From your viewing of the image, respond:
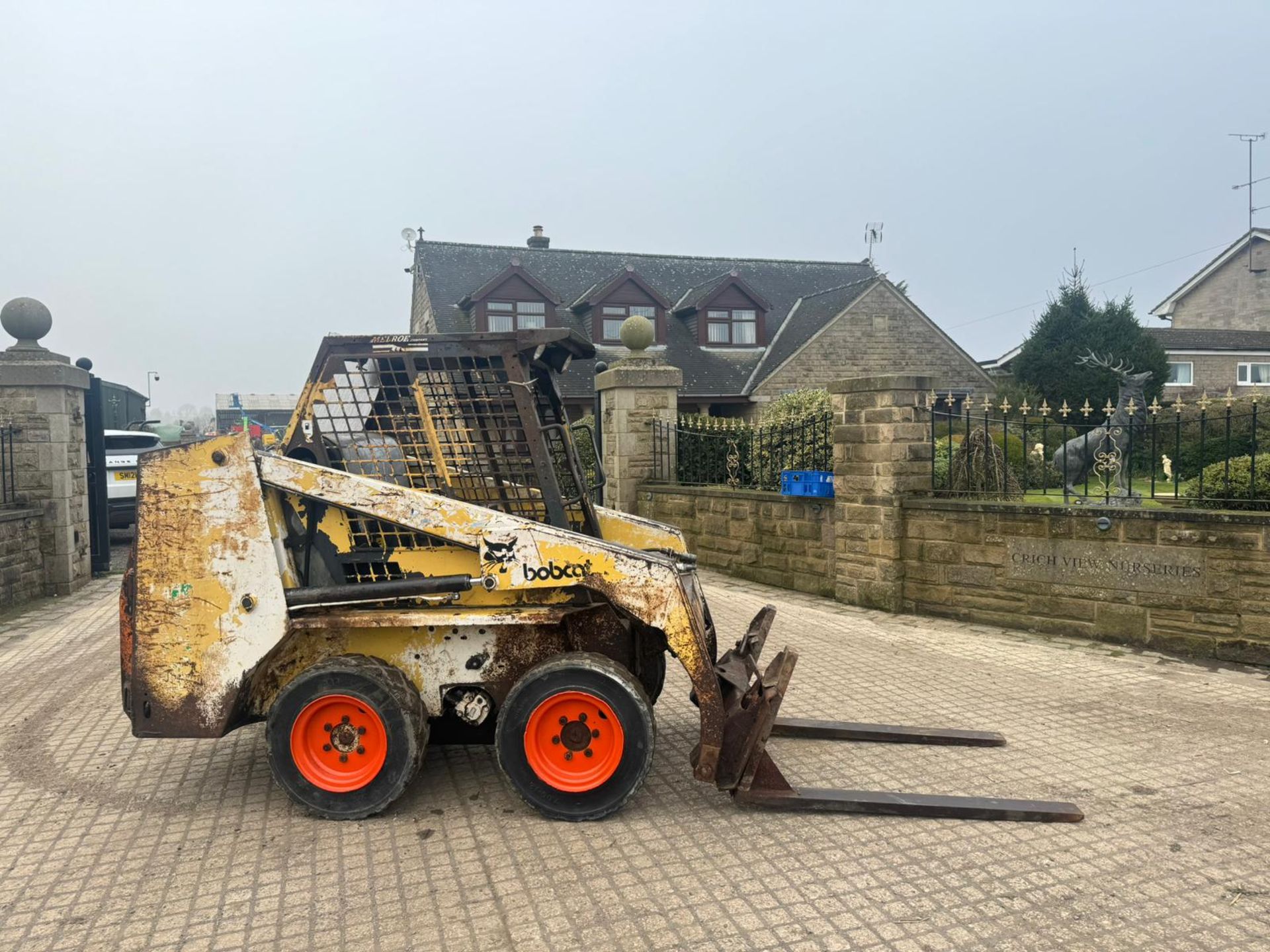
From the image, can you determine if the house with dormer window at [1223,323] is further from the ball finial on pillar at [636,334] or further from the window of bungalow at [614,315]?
the ball finial on pillar at [636,334]

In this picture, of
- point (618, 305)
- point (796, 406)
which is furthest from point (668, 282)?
point (796, 406)

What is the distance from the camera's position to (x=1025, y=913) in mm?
3256

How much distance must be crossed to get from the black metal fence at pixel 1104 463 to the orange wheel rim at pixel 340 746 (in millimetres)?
6009

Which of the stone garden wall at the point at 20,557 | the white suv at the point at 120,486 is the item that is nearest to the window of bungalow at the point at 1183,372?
the white suv at the point at 120,486

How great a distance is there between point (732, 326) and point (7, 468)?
2022 centimetres

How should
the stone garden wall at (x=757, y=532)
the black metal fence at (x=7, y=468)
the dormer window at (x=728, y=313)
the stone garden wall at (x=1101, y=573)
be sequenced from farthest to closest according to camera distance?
the dormer window at (x=728, y=313) < the black metal fence at (x=7, y=468) < the stone garden wall at (x=757, y=532) < the stone garden wall at (x=1101, y=573)

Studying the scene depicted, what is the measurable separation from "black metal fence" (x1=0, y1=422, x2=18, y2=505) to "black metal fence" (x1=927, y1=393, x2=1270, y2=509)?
9904 millimetres

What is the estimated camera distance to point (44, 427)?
1023 cm

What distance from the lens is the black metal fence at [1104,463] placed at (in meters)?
7.04

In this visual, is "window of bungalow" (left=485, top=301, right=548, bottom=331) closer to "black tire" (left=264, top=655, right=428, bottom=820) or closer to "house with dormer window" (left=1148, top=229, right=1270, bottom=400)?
"house with dormer window" (left=1148, top=229, right=1270, bottom=400)

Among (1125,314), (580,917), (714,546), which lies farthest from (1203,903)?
(1125,314)

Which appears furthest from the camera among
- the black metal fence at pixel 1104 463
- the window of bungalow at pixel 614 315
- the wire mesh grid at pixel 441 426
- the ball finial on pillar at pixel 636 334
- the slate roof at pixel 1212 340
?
the slate roof at pixel 1212 340

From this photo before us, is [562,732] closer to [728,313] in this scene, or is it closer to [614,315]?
[614,315]

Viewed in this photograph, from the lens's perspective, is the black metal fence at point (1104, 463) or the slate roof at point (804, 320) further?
the slate roof at point (804, 320)
